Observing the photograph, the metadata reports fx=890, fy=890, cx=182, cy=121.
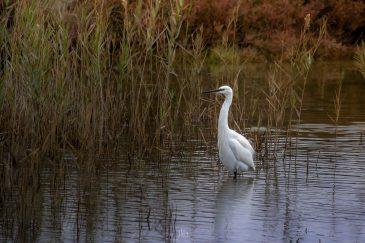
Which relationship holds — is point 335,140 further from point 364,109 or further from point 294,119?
point 364,109

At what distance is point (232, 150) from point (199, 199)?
144cm

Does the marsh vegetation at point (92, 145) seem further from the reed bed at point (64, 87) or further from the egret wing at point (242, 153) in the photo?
the egret wing at point (242, 153)

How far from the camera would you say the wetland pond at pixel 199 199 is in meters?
6.75

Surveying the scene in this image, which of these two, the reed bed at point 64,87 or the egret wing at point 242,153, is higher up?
the reed bed at point 64,87

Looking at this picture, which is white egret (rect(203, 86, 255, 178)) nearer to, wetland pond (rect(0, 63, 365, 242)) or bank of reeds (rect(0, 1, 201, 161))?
wetland pond (rect(0, 63, 365, 242))

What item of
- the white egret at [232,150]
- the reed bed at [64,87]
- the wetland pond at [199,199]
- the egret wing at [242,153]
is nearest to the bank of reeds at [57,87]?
the reed bed at [64,87]

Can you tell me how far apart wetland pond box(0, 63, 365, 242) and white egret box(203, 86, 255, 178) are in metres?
0.14

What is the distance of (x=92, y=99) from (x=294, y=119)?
5350 millimetres

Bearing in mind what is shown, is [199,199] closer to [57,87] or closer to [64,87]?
[57,87]

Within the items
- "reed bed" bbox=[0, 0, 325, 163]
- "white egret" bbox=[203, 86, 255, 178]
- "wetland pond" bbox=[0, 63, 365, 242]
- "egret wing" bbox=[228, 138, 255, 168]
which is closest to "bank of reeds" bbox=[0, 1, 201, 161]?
"reed bed" bbox=[0, 0, 325, 163]

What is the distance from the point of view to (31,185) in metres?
7.96

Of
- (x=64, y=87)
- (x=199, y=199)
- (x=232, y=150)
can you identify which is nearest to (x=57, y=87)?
(x=64, y=87)

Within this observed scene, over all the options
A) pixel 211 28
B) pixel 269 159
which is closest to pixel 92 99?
pixel 269 159

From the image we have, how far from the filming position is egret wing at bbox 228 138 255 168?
364 inches
